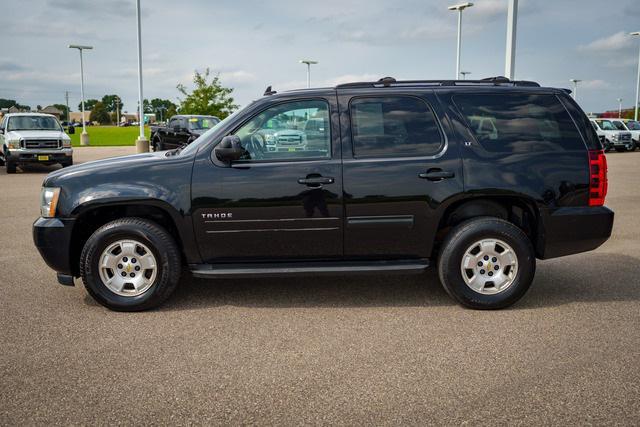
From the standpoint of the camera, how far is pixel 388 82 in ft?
17.0

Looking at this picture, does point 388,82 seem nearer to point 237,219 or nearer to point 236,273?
point 237,219

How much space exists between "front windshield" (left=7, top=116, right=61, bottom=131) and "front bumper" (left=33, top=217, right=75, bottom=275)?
15.6m

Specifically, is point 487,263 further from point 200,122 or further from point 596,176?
point 200,122

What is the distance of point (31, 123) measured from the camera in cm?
1900

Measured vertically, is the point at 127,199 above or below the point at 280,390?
above

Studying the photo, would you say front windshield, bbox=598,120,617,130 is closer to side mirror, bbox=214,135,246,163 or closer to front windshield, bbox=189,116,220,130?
front windshield, bbox=189,116,220,130

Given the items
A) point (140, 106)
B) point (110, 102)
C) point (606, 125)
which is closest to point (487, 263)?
point (140, 106)

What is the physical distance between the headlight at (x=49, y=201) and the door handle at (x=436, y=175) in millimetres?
3034

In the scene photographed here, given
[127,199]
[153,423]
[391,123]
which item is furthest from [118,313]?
[391,123]

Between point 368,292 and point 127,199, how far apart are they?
7.58 feet

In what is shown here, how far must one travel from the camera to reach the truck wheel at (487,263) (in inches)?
194

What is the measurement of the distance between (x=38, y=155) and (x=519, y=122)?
1650 centimetres

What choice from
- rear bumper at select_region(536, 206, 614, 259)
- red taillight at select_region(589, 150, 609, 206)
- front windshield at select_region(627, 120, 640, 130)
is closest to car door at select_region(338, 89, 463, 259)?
rear bumper at select_region(536, 206, 614, 259)

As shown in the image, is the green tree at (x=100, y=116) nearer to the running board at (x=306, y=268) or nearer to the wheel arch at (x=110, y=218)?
the wheel arch at (x=110, y=218)
